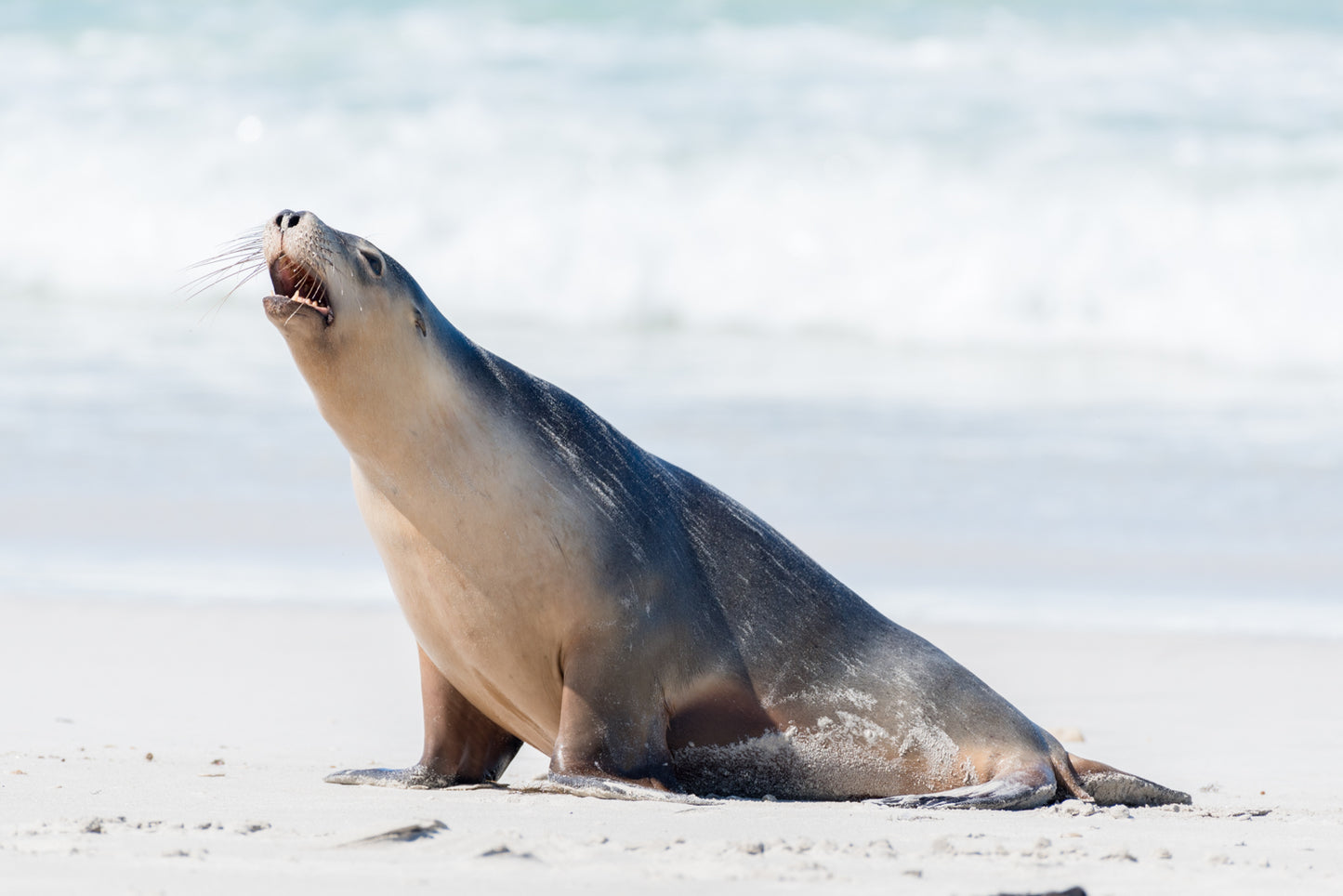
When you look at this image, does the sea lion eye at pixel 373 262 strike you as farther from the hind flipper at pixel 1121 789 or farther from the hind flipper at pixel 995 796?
the hind flipper at pixel 1121 789

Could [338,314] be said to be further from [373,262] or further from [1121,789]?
[1121,789]

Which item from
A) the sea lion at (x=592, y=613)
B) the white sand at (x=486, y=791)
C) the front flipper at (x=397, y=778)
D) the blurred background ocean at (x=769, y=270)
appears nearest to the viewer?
the white sand at (x=486, y=791)

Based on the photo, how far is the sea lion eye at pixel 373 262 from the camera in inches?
199

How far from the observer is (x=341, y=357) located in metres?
4.91

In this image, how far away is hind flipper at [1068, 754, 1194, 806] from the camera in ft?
17.5

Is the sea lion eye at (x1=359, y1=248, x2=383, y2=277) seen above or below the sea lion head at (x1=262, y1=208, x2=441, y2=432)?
above

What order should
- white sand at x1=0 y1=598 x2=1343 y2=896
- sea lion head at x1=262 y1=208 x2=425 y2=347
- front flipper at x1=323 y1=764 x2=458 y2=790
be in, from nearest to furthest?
1. white sand at x1=0 y1=598 x2=1343 y2=896
2. sea lion head at x1=262 y1=208 x2=425 y2=347
3. front flipper at x1=323 y1=764 x2=458 y2=790

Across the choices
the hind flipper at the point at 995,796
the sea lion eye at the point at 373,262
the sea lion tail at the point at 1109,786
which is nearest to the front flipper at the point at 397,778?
the hind flipper at the point at 995,796

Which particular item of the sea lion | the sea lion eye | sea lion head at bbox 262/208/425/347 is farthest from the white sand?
the sea lion eye

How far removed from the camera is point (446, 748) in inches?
213

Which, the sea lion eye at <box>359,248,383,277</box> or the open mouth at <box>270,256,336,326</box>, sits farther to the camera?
the sea lion eye at <box>359,248,383,277</box>

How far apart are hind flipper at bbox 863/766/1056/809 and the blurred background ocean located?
3.28 metres

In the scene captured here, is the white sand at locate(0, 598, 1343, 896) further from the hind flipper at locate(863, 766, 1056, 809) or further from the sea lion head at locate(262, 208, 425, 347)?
the sea lion head at locate(262, 208, 425, 347)

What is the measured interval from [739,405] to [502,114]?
10.6 meters
